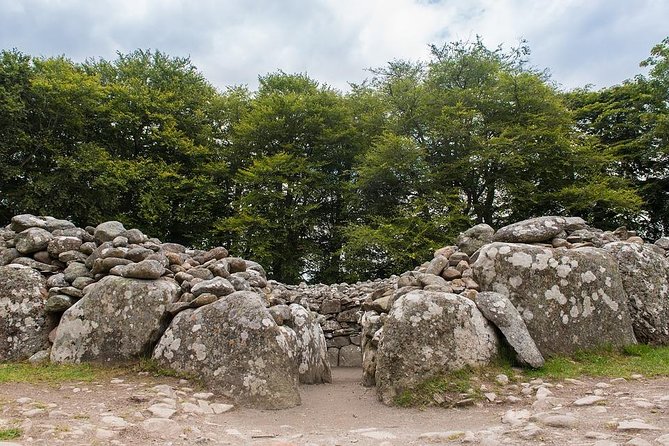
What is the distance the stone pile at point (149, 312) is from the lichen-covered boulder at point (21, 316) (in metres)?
0.02

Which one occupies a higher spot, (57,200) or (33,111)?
(33,111)

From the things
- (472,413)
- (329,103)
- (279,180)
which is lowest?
(472,413)

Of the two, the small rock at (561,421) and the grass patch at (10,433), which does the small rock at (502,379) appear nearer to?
the small rock at (561,421)

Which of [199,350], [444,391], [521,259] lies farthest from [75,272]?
[521,259]

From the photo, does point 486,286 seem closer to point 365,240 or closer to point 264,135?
point 365,240

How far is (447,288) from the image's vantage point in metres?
7.89

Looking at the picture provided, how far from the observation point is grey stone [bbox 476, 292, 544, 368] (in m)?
6.99

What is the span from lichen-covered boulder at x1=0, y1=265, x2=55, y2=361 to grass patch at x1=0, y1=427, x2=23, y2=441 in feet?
15.6

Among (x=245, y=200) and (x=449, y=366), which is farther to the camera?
(x=245, y=200)

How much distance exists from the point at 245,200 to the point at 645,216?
883 inches

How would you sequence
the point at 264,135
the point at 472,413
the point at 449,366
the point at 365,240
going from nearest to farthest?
the point at 472,413 < the point at 449,366 < the point at 365,240 < the point at 264,135

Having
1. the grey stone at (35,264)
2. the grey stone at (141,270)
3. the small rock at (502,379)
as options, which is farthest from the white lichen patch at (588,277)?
the grey stone at (35,264)

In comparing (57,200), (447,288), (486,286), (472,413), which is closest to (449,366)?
(472,413)

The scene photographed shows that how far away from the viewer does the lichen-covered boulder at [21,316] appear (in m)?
8.23
